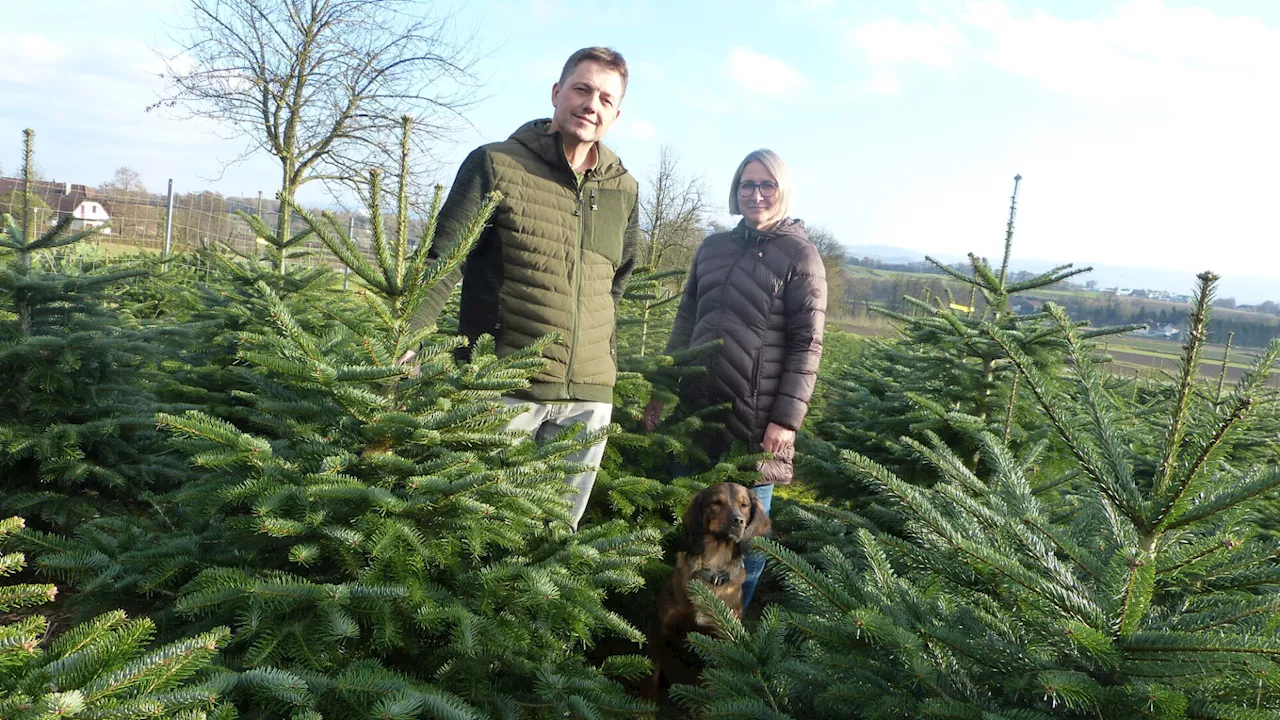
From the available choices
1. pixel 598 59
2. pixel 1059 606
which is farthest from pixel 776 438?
pixel 1059 606

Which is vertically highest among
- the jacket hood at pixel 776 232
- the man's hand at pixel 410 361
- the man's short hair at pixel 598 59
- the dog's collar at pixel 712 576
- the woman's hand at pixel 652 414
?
the man's short hair at pixel 598 59

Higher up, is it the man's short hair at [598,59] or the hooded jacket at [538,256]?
the man's short hair at [598,59]

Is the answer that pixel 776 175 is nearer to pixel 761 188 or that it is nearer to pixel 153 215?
pixel 761 188

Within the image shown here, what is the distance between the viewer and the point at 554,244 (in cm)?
294

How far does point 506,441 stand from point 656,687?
4.41ft

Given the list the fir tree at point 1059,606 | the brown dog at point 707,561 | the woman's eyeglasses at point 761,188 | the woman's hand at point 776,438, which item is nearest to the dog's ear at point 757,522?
the brown dog at point 707,561

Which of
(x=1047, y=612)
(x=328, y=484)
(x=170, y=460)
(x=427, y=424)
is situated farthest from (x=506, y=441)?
(x=170, y=460)

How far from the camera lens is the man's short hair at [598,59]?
9.37ft

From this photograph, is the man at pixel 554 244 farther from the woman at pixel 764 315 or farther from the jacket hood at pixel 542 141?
the woman at pixel 764 315

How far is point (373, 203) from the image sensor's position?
212 cm

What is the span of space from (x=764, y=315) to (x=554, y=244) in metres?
1.26

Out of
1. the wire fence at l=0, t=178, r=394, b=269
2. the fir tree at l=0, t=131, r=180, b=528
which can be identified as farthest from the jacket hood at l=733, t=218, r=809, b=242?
the wire fence at l=0, t=178, r=394, b=269

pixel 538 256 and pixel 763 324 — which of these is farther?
pixel 763 324

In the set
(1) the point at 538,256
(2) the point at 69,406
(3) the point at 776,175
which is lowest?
(2) the point at 69,406
